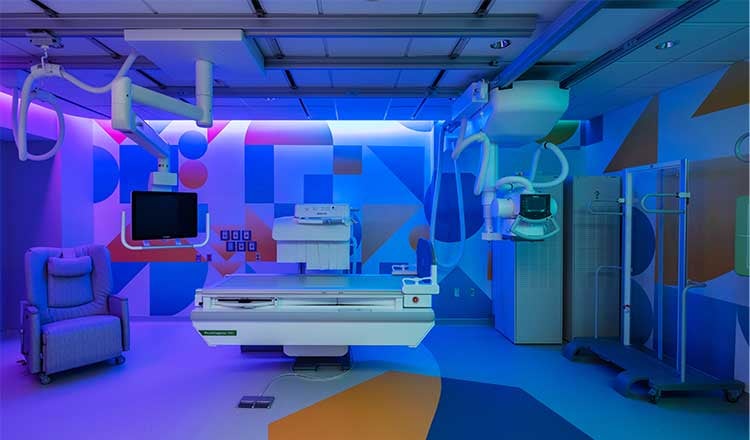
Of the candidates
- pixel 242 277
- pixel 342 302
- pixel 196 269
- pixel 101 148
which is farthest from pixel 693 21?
pixel 101 148

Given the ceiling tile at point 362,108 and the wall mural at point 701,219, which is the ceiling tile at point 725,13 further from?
the ceiling tile at point 362,108

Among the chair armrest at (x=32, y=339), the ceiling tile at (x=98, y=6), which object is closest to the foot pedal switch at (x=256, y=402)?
the chair armrest at (x=32, y=339)

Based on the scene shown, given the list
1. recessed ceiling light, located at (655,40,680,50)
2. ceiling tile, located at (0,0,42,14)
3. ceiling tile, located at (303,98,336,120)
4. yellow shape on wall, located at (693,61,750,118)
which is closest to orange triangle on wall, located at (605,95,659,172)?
yellow shape on wall, located at (693,61,750,118)

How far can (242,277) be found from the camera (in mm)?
4184

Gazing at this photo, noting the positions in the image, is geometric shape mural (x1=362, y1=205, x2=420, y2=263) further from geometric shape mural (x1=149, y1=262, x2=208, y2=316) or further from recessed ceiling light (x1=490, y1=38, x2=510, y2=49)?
recessed ceiling light (x1=490, y1=38, x2=510, y2=49)

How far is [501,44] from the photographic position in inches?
125

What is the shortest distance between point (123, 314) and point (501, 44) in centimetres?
430

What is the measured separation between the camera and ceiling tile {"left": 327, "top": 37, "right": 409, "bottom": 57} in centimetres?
314

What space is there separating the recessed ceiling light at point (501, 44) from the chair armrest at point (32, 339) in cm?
453

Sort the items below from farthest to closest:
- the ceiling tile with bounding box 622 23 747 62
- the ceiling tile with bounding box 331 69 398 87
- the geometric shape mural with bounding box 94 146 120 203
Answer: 1. the geometric shape mural with bounding box 94 146 120 203
2. the ceiling tile with bounding box 331 69 398 87
3. the ceiling tile with bounding box 622 23 747 62

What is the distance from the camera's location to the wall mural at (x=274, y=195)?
5723 millimetres

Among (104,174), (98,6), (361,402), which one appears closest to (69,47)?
(98,6)

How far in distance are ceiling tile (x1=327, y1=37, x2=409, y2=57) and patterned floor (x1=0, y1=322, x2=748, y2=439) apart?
9.12 feet

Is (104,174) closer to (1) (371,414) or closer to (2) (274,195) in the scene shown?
(2) (274,195)
